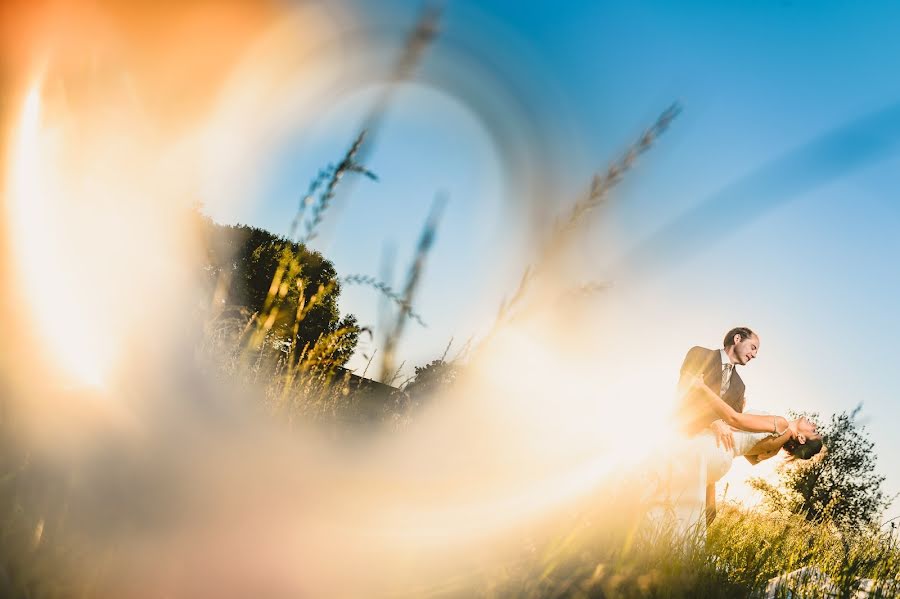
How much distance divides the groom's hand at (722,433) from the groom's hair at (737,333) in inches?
29.3

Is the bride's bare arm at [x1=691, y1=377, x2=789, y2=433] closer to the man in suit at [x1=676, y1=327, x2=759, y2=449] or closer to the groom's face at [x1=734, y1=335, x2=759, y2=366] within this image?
the man in suit at [x1=676, y1=327, x2=759, y2=449]

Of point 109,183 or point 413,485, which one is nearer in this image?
point 109,183

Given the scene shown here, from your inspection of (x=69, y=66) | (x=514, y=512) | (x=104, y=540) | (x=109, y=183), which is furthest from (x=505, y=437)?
(x=69, y=66)

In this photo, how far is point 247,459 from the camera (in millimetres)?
1475

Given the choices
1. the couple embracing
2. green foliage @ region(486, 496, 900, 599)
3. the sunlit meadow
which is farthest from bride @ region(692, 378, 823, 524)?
the sunlit meadow

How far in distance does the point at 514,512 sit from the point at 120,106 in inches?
76.0

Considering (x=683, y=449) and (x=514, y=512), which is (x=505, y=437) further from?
(x=683, y=449)

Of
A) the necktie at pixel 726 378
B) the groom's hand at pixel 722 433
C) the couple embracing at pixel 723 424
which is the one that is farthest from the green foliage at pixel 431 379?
the necktie at pixel 726 378

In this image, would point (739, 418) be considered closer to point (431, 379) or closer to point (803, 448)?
point (803, 448)

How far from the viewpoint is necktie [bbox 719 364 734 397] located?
185 inches

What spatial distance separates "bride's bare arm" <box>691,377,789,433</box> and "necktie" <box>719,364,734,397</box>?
24cm

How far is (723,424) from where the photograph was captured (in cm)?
448

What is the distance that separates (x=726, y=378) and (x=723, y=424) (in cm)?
48

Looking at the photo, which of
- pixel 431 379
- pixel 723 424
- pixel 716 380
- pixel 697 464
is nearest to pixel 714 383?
pixel 716 380
